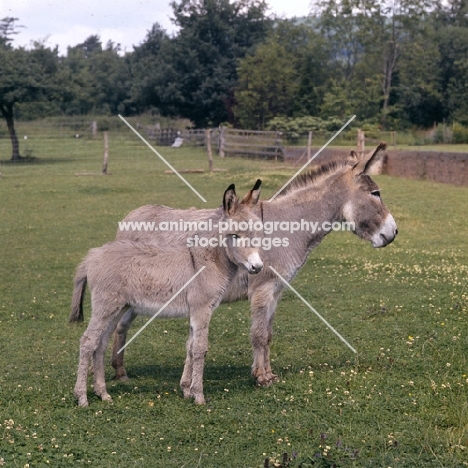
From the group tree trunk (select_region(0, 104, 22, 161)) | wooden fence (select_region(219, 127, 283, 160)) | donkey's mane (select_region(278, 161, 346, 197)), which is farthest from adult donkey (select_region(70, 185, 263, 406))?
tree trunk (select_region(0, 104, 22, 161))

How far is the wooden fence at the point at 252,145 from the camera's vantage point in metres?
37.8

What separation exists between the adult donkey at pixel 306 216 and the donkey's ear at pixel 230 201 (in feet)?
3.14

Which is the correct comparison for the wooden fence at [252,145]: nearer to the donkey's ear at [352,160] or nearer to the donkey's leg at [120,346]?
the donkey's ear at [352,160]

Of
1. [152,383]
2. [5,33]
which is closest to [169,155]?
[5,33]

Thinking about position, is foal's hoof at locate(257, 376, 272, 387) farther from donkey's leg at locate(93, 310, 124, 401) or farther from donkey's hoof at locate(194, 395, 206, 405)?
donkey's leg at locate(93, 310, 124, 401)

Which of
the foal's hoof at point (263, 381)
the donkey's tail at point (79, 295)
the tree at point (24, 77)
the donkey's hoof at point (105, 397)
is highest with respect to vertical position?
the tree at point (24, 77)

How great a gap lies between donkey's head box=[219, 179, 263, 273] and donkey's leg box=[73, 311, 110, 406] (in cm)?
143

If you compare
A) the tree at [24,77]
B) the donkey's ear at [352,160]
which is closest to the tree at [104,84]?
the tree at [24,77]

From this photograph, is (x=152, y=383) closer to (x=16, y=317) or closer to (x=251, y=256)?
(x=251, y=256)

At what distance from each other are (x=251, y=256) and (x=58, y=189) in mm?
21388

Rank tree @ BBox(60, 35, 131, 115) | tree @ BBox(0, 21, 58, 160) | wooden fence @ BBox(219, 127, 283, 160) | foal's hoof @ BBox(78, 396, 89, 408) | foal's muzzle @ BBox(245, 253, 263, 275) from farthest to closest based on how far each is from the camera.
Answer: tree @ BBox(60, 35, 131, 115), wooden fence @ BBox(219, 127, 283, 160), tree @ BBox(0, 21, 58, 160), foal's hoof @ BBox(78, 396, 89, 408), foal's muzzle @ BBox(245, 253, 263, 275)

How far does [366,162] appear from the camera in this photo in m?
8.02

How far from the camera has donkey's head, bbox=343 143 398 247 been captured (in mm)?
7984

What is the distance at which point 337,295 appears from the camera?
37.0ft
